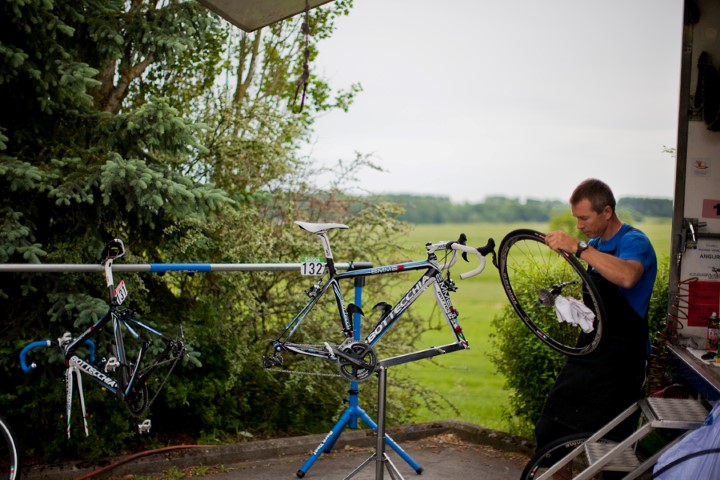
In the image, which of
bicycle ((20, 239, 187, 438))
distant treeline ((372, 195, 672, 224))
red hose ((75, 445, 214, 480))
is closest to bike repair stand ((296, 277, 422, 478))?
red hose ((75, 445, 214, 480))

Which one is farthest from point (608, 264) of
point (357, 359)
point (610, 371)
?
point (357, 359)

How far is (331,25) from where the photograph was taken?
7906mm

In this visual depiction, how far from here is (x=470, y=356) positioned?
17.5 m

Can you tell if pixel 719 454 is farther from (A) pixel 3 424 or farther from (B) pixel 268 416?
(B) pixel 268 416

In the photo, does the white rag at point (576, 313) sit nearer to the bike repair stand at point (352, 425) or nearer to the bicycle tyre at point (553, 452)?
the bicycle tyre at point (553, 452)

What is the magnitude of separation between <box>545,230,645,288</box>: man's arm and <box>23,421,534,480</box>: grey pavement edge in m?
1.90

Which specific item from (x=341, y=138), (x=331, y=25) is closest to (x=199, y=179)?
(x=341, y=138)

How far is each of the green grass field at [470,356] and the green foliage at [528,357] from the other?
179 mm

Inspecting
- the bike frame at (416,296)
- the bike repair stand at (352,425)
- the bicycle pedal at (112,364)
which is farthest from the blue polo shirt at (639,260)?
the bicycle pedal at (112,364)

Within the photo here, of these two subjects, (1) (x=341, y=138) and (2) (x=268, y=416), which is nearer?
(2) (x=268, y=416)

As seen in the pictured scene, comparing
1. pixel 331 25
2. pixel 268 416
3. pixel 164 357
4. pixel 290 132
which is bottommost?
pixel 268 416

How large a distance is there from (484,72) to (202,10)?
6.58 metres

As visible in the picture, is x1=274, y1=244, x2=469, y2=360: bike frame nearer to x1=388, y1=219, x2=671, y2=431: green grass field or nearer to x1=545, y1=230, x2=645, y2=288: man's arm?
x1=545, y1=230, x2=645, y2=288: man's arm

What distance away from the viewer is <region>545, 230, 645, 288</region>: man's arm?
3301 mm
